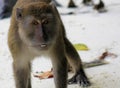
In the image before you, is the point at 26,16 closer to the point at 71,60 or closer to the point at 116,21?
the point at 71,60

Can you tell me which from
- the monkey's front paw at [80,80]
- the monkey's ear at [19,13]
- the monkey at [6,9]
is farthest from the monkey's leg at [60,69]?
the monkey at [6,9]

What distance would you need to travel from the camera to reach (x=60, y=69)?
3.08 m

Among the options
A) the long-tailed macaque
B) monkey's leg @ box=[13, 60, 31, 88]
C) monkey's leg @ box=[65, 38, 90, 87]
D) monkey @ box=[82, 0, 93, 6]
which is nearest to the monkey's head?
the long-tailed macaque

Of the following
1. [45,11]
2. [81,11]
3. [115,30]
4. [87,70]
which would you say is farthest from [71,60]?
[81,11]

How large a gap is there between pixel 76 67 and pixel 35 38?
4.14 ft

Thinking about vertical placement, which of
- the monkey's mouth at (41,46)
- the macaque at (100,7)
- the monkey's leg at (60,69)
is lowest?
A: the macaque at (100,7)

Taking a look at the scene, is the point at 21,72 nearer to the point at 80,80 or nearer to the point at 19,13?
the point at 19,13

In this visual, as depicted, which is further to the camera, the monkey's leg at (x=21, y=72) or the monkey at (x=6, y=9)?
the monkey at (x=6, y=9)

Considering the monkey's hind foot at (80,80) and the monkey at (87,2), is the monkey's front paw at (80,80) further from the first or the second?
the monkey at (87,2)

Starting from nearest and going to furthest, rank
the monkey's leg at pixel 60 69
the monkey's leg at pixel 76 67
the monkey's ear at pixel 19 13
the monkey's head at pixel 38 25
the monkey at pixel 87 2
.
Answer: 1. the monkey's head at pixel 38 25
2. the monkey's ear at pixel 19 13
3. the monkey's leg at pixel 60 69
4. the monkey's leg at pixel 76 67
5. the monkey at pixel 87 2

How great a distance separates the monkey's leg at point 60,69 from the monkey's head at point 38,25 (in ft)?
1.05

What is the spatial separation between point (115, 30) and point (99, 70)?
126cm

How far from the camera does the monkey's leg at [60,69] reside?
120 inches

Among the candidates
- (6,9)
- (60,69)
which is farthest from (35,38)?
(6,9)
